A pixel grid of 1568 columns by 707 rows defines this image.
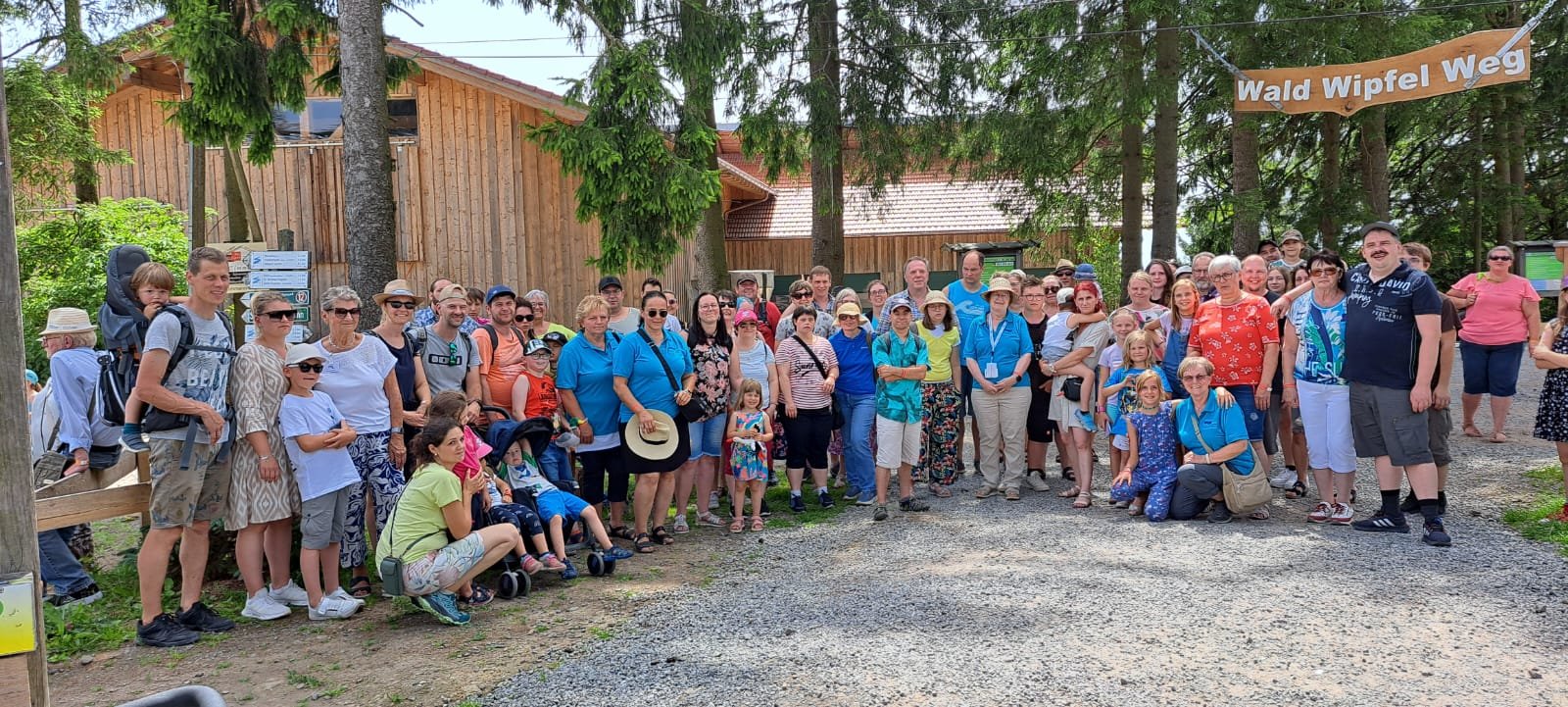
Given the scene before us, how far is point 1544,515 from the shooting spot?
7.12m

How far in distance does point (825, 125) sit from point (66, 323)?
31.1 feet

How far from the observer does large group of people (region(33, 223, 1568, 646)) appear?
5.63 m

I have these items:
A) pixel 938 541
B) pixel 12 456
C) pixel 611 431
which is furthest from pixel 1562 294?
pixel 12 456

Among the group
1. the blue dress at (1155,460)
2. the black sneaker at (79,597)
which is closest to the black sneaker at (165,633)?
the black sneaker at (79,597)

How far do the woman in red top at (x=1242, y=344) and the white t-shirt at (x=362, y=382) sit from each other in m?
5.55

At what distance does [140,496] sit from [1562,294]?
9285mm

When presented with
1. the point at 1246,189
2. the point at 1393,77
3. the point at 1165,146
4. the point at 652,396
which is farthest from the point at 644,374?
the point at 1246,189

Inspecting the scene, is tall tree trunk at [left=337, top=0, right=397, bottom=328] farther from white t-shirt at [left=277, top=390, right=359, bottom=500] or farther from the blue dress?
the blue dress

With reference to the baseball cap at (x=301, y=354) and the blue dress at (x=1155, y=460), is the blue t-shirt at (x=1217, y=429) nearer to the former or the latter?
the blue dress at (x=1155, y=460)

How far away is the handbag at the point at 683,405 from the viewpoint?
24.4ft

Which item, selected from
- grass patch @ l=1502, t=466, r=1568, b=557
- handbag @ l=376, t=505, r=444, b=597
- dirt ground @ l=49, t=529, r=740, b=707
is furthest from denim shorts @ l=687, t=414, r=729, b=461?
grass patch @ l=1502, t=466, r=1568, b=557

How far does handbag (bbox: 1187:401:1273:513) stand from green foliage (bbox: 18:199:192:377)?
14450 mm

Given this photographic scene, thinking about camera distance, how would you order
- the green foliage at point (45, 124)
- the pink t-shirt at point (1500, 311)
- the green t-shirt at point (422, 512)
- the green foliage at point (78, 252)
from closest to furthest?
the green t-shirt at point (422, 512)
the pink t-shirt at point (1500, 311)
the green foliage at point (45, 124)
the green foliage at point (78, 252)

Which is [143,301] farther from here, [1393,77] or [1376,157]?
[1376,157]
